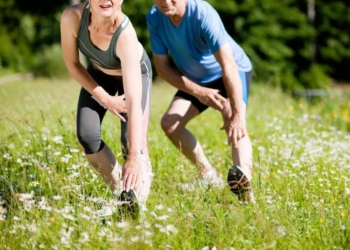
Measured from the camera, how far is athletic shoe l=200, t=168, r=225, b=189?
4304mm

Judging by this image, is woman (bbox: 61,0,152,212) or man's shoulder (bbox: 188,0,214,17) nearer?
woman (bbox: 61,0,152,212)

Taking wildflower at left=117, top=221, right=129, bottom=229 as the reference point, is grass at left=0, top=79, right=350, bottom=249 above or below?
below

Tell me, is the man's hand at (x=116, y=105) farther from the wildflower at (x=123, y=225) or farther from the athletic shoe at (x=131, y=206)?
the wildflower at (x=123, y=225)

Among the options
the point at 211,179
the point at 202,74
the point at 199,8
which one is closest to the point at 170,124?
the point at 202,74

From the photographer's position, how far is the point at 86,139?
13.3ft

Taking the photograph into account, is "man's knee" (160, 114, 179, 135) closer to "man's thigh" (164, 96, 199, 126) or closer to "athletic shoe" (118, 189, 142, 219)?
"man's thigh" (164, 96, 199, 126)

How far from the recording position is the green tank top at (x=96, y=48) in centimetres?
386

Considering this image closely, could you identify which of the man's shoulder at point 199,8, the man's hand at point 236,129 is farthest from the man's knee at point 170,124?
the man's shoulder at point 199,8

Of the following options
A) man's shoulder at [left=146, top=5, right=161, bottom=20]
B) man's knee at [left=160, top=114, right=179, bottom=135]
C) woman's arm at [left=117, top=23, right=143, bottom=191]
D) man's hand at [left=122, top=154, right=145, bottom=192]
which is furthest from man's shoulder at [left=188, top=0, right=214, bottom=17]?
man's hand at [left=122, top=154, right=145, bottom=192]

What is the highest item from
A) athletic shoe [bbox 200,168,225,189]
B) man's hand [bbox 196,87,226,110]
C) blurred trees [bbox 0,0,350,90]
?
man's hand [bbox 196,87,226,110]

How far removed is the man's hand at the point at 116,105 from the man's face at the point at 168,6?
93 centimetres

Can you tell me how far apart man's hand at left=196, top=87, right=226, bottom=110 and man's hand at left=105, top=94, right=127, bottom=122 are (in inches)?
36.9

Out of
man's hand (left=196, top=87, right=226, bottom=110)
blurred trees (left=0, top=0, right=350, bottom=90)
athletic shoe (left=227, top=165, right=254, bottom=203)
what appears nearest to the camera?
athletic shoe (left=227, top=165, right=254, bottom=203)

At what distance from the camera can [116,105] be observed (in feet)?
13.2
